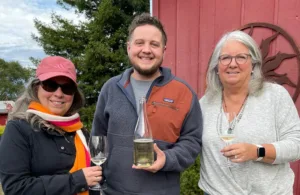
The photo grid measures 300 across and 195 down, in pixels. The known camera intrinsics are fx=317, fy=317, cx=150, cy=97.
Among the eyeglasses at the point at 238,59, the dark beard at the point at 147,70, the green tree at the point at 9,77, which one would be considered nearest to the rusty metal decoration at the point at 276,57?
the eyeglasses at the point at 238,59

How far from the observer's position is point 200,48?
157 inches

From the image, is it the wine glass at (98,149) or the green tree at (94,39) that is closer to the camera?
the wine glass at (98,149)

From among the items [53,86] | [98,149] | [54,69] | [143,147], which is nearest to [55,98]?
[53,86]

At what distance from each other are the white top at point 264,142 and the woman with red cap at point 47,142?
32.2 inches

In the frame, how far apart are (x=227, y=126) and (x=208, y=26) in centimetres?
209

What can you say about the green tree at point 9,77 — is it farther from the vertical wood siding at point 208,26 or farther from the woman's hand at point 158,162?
the woman's hand at point 158,162

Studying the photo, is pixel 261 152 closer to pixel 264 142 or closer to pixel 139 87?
pixel 264 142

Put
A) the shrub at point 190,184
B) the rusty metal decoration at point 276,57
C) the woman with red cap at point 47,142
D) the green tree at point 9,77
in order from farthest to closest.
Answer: the green tree at point 9,77, the shrub at point 190,184, the rusty metal decoration at point 276,57, the woman with red cap at point 47,142

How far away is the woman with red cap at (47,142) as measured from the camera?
5.95ft

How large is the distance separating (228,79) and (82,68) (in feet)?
34.3

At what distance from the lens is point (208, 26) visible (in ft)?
12.7

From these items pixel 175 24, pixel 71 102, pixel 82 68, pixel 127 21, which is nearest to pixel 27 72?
pixel 82 68

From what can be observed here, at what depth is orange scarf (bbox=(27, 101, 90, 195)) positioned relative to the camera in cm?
198

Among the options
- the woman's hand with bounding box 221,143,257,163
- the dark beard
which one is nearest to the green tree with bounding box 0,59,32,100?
the dark beard
